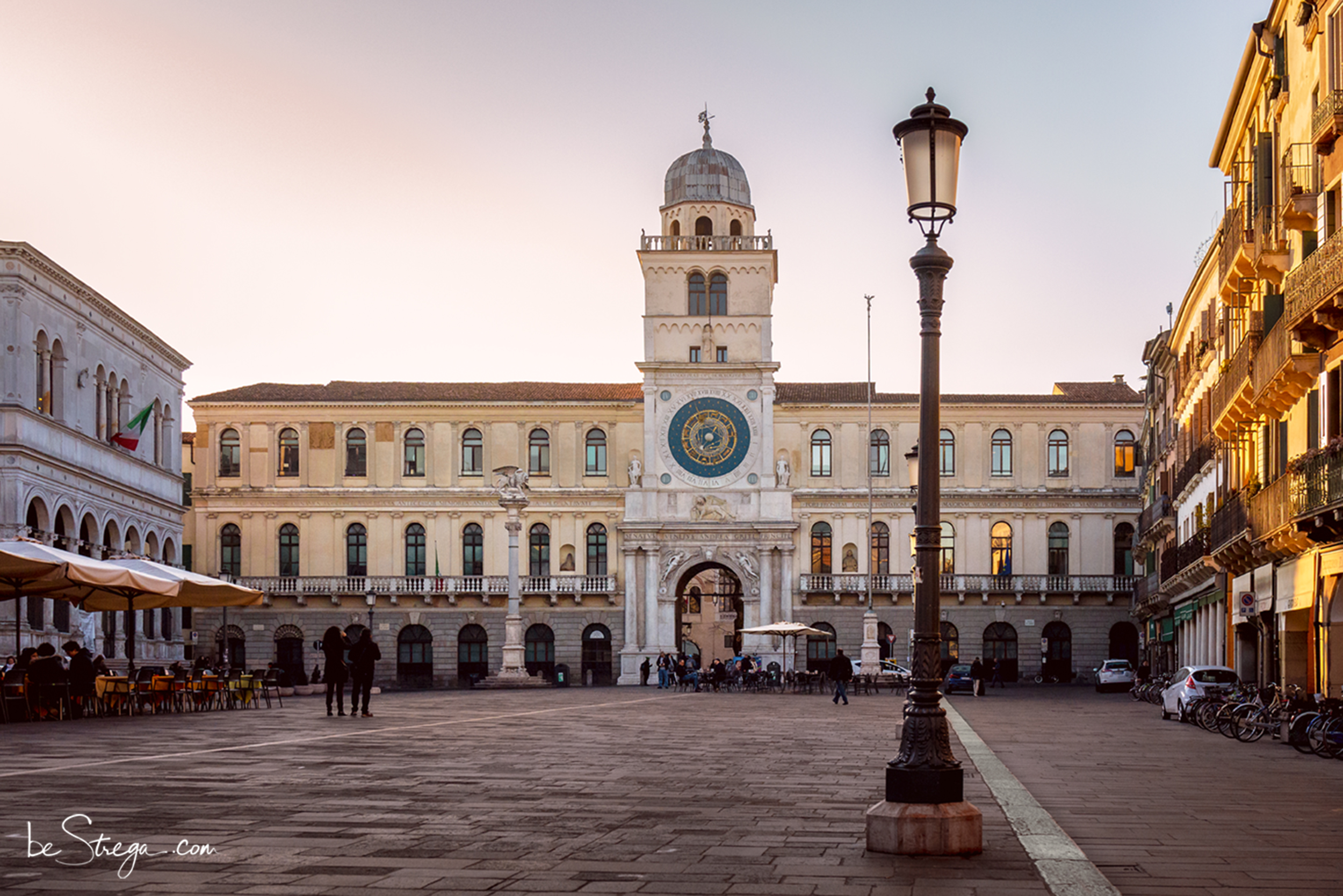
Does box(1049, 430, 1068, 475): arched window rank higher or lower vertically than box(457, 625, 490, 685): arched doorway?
higher

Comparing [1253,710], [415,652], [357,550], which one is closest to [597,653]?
[415,652]

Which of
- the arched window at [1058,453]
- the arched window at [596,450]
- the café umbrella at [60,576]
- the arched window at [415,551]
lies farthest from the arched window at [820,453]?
the café umbrella at [60,576]

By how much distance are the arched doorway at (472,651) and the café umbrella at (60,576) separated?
39508 mm

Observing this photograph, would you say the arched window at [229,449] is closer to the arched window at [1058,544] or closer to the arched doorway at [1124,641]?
the arched window at [1058,544]

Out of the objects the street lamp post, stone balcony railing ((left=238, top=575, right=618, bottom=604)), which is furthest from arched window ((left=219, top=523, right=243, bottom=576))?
the street lamp post

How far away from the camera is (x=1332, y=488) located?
24.9 m

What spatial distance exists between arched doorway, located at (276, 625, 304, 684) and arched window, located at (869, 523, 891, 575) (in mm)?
26318

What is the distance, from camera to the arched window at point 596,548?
72.9m

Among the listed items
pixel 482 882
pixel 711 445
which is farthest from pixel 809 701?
pixel 482 882

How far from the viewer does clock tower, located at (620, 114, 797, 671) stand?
2805 inches

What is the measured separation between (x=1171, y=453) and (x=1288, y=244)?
28.9 meters

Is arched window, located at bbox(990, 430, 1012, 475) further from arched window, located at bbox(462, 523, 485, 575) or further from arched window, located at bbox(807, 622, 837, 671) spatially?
arched window, located at bbox(462, 523, 485, 575)

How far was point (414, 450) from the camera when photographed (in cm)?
7362

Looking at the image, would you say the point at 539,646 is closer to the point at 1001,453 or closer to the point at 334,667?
the point at 1001,453
